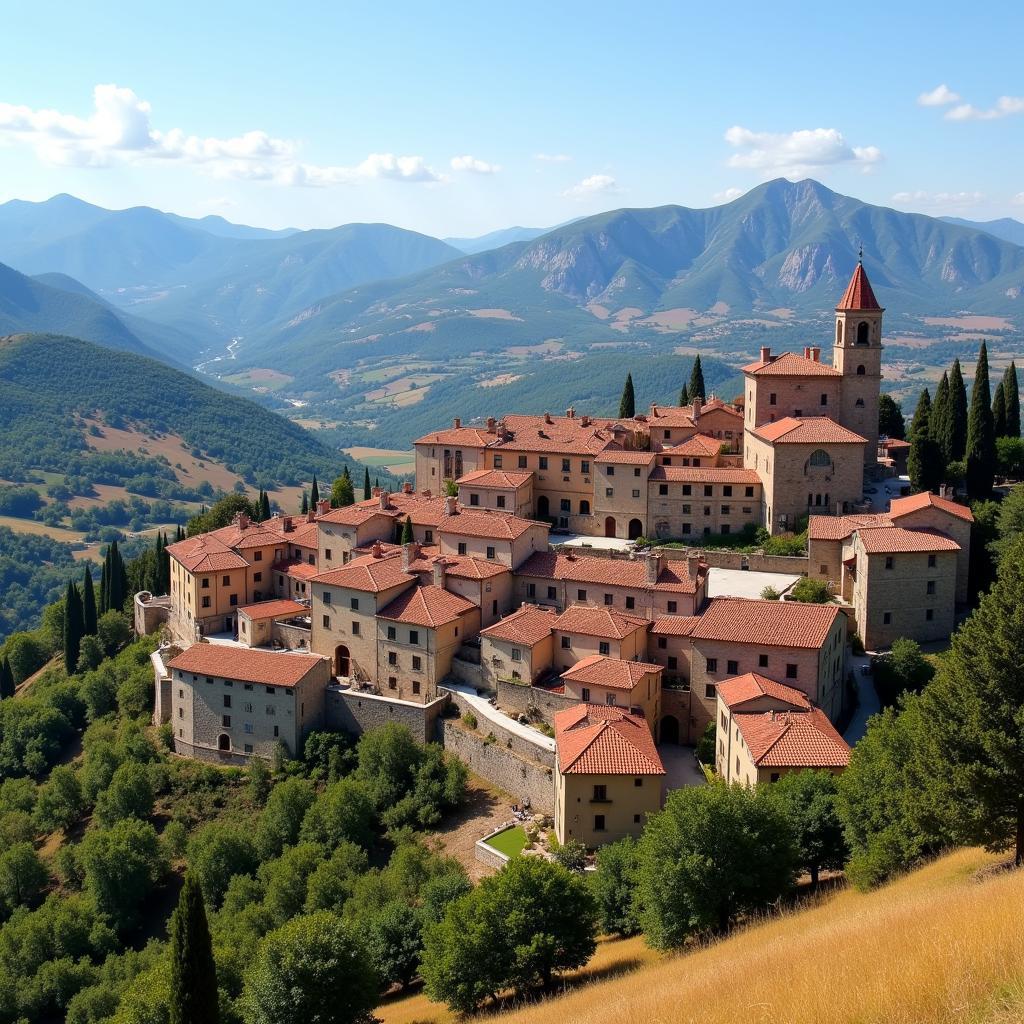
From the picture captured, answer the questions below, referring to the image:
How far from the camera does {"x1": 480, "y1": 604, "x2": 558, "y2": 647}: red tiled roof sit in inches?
2203

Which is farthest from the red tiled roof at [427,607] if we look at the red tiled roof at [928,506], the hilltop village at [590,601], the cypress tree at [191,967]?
the cypress tree at [191,967]

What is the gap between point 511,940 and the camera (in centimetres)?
3431

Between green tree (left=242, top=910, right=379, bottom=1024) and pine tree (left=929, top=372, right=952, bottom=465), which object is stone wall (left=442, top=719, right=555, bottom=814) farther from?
pine tree (left=929, top=372, right=952, bottom=465)

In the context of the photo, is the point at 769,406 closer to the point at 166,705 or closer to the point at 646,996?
the point at 166,705

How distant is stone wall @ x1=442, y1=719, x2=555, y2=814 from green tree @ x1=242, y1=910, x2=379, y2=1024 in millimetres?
16045

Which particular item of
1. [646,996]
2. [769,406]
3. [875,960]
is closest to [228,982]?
[646,996]

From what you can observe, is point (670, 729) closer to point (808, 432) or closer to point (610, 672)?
point (610, 672)

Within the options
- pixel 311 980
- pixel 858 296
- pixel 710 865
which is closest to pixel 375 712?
pixel 311 980

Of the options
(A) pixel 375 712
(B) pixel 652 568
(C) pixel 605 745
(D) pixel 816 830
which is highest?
(B) pixel 652 568

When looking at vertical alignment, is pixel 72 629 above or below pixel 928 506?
below

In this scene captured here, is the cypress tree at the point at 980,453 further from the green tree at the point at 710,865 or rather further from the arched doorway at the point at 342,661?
the green tree at the point at 710,865

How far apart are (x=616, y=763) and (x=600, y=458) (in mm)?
30725

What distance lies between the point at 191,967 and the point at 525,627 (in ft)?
90.7

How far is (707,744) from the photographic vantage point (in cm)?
5166
